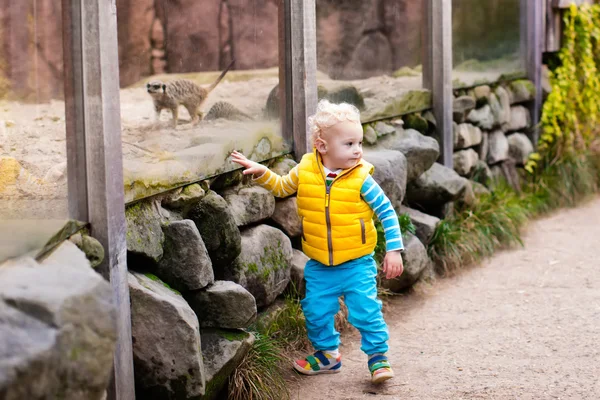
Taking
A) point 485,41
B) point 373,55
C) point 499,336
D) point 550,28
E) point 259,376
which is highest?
point 550,28

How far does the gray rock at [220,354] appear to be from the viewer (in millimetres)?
3256

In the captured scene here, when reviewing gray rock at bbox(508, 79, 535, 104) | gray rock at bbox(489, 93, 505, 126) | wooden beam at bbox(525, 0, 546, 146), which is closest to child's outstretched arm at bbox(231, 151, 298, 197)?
gray rock at bbox(489, 93, 505, 126)

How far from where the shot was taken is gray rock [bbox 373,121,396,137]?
17.9ft

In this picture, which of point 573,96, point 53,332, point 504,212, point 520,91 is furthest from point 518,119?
point 53,332

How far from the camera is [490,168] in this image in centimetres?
719

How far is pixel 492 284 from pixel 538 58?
2962 mm

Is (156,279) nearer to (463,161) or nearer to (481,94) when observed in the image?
(463,161)

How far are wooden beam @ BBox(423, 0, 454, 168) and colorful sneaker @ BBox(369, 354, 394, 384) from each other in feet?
8.80

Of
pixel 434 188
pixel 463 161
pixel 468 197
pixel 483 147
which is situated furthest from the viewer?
pixel 483 147

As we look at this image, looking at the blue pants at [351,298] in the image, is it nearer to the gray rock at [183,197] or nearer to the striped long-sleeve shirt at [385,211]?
the striped long-sleeve shirt at [385,211]

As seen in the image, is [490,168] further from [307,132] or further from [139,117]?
[139,117]

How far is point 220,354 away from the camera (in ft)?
10.9

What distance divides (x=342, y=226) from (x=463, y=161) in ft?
10.0

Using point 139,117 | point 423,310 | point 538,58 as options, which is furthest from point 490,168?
point 139,117
